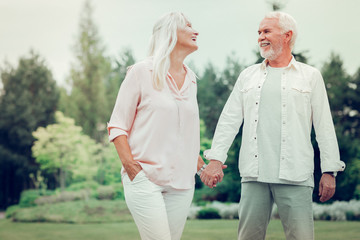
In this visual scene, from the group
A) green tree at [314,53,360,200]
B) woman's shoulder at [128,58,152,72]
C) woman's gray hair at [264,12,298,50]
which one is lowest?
woman's shoulder at [128,58,152,72]

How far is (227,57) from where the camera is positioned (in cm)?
2230

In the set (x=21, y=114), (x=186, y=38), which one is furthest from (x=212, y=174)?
(x=21, y=114)

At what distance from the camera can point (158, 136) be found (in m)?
2.75

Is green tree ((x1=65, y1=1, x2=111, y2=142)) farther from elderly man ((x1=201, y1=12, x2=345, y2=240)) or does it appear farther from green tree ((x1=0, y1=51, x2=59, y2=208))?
elderly man ((x1=201, y1=12, x2=345, y2=240))

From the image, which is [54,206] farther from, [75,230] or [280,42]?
[280,42]

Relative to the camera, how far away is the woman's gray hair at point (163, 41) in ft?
9.18

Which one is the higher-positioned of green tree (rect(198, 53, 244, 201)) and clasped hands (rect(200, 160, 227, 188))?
green tree (rect(198, 53, 244, 201))

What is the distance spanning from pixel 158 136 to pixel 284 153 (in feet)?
3.00

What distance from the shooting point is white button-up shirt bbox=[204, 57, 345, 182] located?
3.09 m

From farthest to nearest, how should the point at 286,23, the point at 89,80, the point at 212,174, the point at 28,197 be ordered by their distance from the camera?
1. the point at 89,80
2. the point at 28,197
3. the point at 286,23
4. the point at 212,174

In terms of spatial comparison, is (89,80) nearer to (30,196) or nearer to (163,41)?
(30,196)

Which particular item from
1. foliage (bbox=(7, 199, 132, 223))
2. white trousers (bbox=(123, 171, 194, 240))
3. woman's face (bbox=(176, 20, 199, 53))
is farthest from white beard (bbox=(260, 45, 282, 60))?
foliage (bbox=(7, 199, 132, 223))

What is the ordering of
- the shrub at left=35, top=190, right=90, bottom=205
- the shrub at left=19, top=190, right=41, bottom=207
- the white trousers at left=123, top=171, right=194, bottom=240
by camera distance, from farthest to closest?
the shrub at left=19, top=190, right=41, bottom=207 < the shrub at left=35, top=190, right=90, bottom=205 < the white trousers at left=123, top=171, right=194, bottom=240

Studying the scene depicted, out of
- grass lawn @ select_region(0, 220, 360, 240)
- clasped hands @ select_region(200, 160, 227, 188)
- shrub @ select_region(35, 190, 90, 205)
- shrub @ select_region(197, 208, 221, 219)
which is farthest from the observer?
shrub @ select_region(35, 190, 90, 205)
